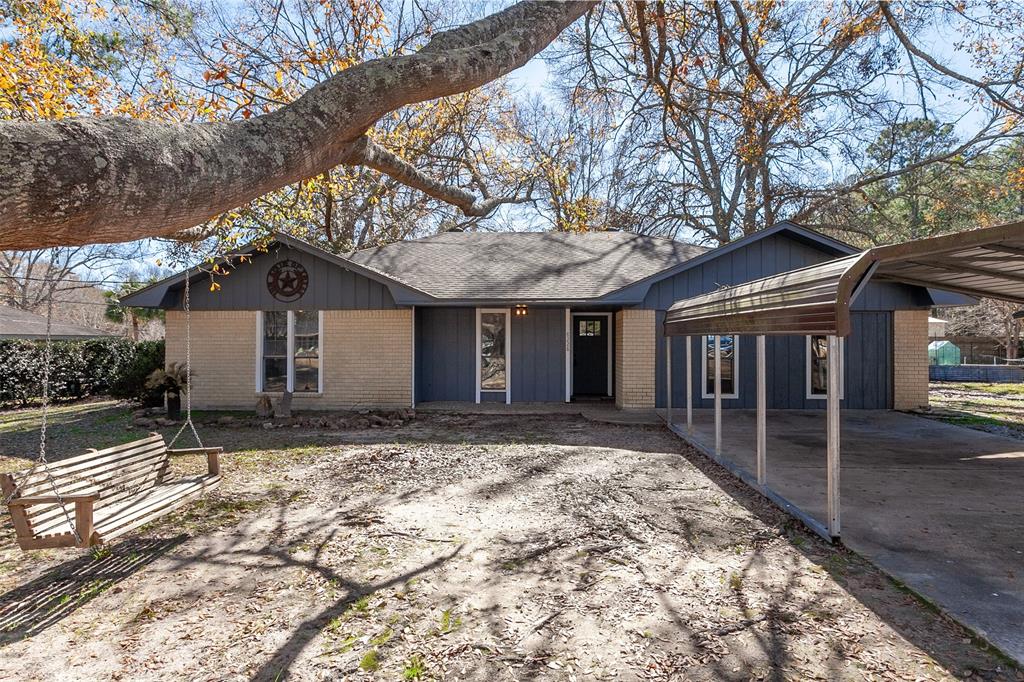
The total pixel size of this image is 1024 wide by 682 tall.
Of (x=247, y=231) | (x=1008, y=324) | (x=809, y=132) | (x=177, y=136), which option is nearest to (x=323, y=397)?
(x=247, y=231)

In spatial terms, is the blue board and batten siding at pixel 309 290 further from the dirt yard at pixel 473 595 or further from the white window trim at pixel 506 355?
the dirt yard at pixel 473 595

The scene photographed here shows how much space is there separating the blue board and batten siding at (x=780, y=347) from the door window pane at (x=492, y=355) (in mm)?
3510

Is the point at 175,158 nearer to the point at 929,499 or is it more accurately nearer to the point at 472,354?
the point at 929,499

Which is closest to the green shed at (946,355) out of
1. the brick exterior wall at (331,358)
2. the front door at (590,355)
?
the front door at (590,355)

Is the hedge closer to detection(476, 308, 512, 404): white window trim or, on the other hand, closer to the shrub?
the shrub

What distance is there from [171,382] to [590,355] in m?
9.67

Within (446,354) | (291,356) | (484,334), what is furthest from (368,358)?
(484,334)

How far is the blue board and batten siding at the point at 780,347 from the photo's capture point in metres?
11.4

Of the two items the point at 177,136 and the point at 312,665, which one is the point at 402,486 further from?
the point at 177,136

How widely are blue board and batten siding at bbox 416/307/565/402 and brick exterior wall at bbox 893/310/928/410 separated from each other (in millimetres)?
7229

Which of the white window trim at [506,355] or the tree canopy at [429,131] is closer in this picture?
the tree canopy at [429,131]

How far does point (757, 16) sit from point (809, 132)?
44.7ft

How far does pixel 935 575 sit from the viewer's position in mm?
3549

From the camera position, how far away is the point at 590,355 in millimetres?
13969
